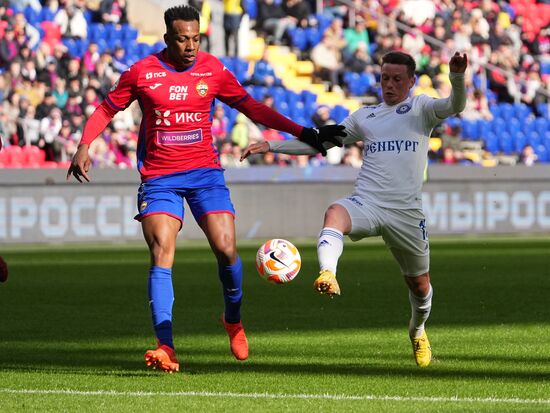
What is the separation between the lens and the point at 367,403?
676 cm

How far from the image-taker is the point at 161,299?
813 cm

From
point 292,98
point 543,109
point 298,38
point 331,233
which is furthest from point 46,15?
point 331,233

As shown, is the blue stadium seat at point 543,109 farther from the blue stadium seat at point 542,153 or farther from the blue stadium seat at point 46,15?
the blue stadium seat at point 46,15

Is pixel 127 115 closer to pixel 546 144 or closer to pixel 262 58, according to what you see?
pixel 262 58

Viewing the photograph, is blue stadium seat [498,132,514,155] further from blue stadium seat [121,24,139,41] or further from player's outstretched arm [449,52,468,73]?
player's outstretched arm [449,52,468,73]

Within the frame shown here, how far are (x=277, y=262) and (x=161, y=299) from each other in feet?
2.67

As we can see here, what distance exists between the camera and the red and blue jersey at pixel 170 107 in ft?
27.7

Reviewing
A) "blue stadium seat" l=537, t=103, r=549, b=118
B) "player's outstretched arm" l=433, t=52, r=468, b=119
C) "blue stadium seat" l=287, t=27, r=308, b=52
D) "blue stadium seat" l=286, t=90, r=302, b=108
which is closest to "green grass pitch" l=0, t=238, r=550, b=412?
"player's outstretched arm" l=433, t=52, r=468, b=119

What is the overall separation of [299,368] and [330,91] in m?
23.2

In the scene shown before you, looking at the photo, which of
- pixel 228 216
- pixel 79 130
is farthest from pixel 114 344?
pixel 79 130

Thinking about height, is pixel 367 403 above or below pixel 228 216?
below

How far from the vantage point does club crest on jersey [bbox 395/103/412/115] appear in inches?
347

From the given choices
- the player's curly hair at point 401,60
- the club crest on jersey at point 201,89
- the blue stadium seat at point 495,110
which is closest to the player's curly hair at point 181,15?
the club crest on jersey at point 201,89

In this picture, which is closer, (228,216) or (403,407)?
(403,407)
